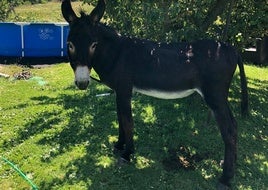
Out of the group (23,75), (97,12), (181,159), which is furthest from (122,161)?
(23,75)

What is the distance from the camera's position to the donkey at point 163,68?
6.32 meters

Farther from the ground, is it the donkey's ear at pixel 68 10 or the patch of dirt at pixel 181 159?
the donkey's ear at pixel 68 10

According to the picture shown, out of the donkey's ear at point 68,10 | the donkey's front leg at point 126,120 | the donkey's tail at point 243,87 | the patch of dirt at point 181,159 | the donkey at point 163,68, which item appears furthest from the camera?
the patch of dirt at point 181,159

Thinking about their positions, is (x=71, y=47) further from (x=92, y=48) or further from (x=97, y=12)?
(x=97, y=12)

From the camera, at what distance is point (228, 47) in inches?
261

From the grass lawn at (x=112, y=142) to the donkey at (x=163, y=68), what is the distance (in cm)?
77

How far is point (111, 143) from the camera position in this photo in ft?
25.8

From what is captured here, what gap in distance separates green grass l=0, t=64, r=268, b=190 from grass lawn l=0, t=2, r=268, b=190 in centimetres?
2

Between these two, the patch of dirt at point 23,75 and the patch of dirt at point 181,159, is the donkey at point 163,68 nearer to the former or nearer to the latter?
the patch of dirt at point 181,159

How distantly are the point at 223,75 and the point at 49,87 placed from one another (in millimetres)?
7460

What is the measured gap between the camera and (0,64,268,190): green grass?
6.74 metres

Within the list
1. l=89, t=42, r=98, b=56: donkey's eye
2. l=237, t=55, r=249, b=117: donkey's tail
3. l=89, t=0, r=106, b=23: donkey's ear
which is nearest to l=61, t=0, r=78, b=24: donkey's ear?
l=89, t=0, r=106, b=23: donkey's ear

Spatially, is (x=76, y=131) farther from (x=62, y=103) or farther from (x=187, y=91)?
(x=187, y=91)

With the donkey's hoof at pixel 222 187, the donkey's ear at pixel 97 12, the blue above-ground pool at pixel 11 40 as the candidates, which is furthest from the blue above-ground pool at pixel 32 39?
the donkey's hoof at pixel 222 187
